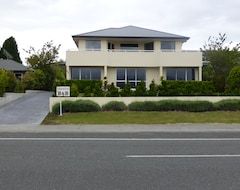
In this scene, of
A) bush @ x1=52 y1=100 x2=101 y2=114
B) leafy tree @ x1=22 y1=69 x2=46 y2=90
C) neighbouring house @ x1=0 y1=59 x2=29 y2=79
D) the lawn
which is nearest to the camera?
the lawn

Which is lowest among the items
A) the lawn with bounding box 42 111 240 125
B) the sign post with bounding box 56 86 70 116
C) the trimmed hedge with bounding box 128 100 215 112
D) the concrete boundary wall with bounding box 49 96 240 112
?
the lawn with bounding box 42 111 240 125

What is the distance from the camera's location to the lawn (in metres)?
16.7

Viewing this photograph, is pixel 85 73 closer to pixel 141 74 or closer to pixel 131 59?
pixel 131 59

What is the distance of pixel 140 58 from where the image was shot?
32.5m

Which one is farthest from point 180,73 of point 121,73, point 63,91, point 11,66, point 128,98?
point 11,66

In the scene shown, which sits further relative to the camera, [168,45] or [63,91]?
[168,45]

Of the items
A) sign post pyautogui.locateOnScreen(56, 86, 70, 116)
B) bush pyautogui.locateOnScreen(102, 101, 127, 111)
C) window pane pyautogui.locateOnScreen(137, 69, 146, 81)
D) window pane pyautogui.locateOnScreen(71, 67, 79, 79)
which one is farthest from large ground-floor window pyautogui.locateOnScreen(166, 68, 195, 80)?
sign post pyautogui.locateOnScreen(56, 86, 70, 116)

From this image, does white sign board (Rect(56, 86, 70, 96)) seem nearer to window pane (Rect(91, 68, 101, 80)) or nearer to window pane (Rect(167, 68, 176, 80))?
window pane (Rect(91, 68, 101, 80))

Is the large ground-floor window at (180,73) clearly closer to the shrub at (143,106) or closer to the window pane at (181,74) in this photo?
the window pane at (181,74)
